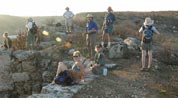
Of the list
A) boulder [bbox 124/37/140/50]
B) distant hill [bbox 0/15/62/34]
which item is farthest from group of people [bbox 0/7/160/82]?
distant hill [bbox 0/15/62/34]

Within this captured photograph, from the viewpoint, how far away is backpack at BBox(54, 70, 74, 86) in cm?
1274

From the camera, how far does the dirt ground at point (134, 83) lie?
499 inches

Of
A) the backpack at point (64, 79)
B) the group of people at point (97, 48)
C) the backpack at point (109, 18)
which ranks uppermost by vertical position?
the backpack at point (109, 18)

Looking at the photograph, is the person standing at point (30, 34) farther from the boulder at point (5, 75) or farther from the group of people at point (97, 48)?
the boulder at point (5, 75)

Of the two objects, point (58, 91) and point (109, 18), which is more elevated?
point (109, 18)

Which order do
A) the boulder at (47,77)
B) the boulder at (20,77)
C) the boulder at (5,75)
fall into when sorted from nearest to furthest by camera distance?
the boulder at (47,77) < the boulder at (5,75) < the boulder at (20,77)

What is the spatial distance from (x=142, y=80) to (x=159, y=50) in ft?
16.6

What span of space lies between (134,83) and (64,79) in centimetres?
278

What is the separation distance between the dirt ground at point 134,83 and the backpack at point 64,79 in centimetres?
54

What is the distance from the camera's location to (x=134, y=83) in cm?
1392

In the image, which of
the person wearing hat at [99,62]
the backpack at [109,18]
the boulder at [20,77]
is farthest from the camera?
the backpack at [109,18]

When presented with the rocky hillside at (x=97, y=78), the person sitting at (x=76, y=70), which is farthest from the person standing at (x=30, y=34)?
the person sitting at (x=76, y=70)

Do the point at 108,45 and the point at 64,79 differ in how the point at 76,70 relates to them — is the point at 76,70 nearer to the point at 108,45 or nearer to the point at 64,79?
the point at 64,79

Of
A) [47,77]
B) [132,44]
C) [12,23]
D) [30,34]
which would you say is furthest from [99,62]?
[12,23]
